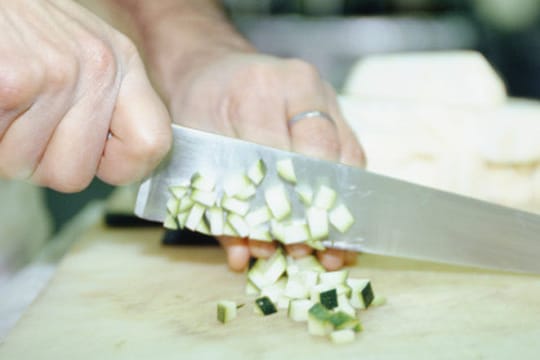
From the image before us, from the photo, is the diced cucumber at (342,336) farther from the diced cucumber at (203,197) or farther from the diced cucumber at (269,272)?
the diced cucumber at (203,197)

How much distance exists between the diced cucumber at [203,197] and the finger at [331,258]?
0.27m

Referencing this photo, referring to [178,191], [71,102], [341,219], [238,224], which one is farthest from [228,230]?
[71,102]

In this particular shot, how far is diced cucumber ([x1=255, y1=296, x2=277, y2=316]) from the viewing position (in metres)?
1.22

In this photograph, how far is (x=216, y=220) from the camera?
4.38 ft

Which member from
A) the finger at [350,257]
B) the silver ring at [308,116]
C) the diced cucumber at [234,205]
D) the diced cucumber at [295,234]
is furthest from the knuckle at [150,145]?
the finger at [350,257]

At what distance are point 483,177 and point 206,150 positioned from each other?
0.86m

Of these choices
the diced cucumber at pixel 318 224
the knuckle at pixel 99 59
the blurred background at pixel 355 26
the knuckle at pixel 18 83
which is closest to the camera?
the knuckle at pixel 18 83

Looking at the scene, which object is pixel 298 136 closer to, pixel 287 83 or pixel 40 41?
pixel 287 83

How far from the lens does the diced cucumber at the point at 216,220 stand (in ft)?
4.38

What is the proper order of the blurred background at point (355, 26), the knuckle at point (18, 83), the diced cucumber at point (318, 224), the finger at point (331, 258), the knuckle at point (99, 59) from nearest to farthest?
the knuckle at point (18, 83) < the knuckle at point (99, 59) < the diced cucumber at point (318, 224) < the finger at point (331, 258) < the blurred background at point (355, 26)

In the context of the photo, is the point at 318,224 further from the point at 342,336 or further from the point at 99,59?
the point at 99,59

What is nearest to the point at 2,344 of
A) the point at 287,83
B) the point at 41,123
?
the point at 41,123

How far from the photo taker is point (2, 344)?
3.76 feet

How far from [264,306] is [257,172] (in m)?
0.27
